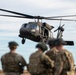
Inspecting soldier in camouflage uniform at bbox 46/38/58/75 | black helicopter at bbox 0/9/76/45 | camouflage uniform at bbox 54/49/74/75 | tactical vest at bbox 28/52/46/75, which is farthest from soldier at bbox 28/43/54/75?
black helicopter at bbox 0/9/76/45

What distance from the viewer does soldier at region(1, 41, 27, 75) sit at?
441 inches

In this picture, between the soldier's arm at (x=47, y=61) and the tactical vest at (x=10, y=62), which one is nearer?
the soldier's arm at (x=47, y=61)

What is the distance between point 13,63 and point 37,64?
90 centimetres

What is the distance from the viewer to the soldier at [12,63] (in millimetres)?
11195

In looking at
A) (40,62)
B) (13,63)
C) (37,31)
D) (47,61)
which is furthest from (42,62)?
(37,31)

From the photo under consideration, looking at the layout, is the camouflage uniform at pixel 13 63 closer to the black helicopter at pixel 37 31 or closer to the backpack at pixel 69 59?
the backpack at pixel 69 59

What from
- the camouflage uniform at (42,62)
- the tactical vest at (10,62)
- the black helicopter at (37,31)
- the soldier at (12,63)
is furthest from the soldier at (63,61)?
the black helicopter at (37,31)

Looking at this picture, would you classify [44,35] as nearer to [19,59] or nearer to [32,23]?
[32,23]

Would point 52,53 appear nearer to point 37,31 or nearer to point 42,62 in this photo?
point 42,62

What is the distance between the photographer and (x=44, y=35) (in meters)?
31.4

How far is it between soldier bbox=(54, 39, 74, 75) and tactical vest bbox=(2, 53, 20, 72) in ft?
5.47

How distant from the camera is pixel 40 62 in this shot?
10.6 meters

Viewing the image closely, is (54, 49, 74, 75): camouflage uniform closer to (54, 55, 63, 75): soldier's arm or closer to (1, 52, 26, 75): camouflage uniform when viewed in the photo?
(54, 55, 63, 75): soldier's arm

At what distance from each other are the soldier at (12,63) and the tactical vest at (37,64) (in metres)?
0.44
